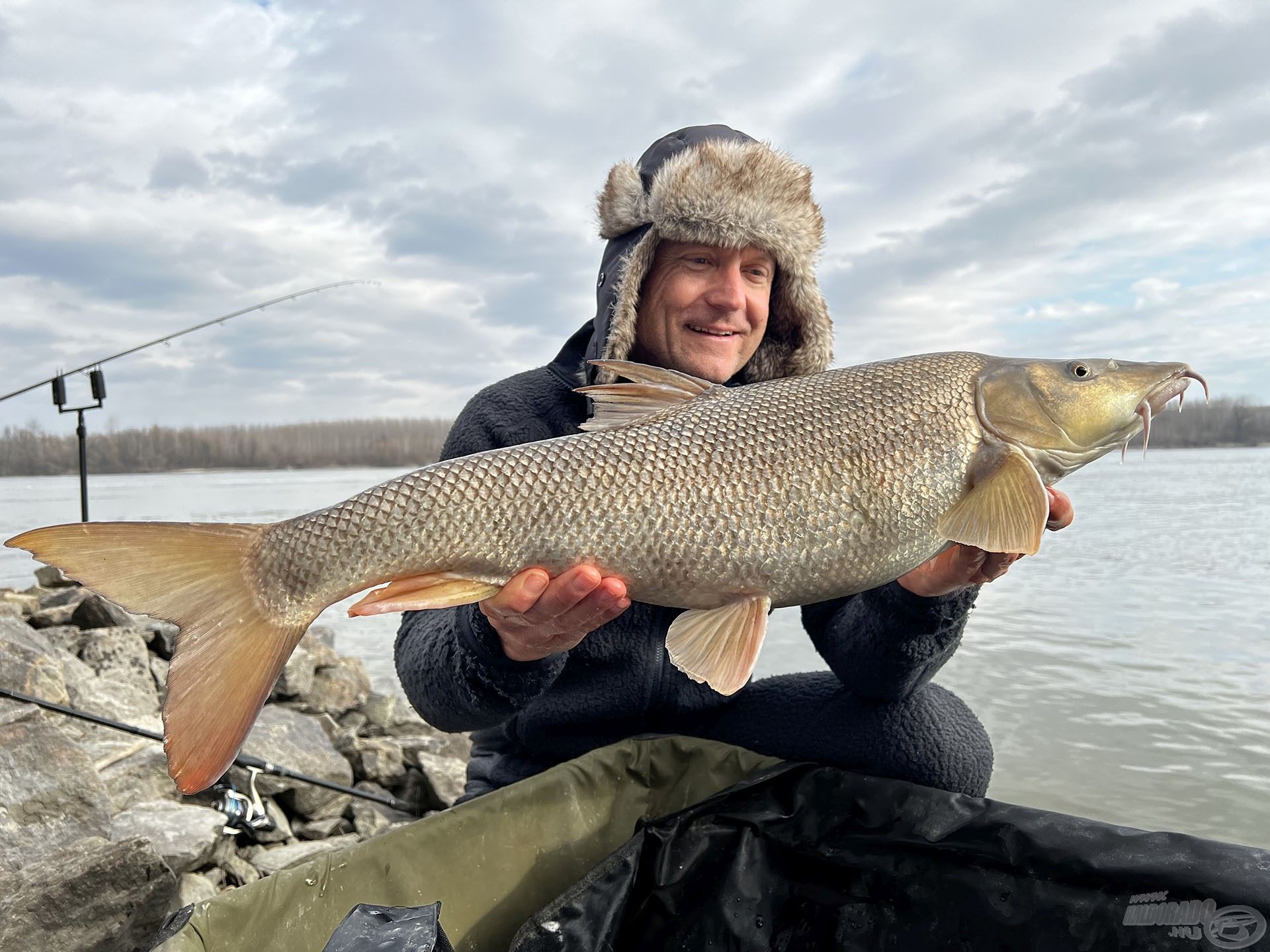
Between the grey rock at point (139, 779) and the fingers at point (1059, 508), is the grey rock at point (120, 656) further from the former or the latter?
the fingers at point (1059, 508)

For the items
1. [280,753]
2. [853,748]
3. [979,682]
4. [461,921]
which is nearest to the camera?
[461,921]

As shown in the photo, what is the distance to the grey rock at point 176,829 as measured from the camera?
283cm

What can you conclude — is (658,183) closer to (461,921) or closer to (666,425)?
(666,425)

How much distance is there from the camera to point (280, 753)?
13.4 feet

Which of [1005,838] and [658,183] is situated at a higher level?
[658,183]

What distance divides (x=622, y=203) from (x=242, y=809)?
2543 mm

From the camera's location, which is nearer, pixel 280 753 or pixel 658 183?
pixel 658 183

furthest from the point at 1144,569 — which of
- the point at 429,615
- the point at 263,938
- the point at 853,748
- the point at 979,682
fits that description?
the point at 263,938

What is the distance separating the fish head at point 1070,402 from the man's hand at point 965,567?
0.10 meters

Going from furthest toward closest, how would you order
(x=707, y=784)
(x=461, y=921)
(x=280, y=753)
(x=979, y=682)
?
(x=979, y=682) < (x=280, y=753) < (x=707, y=784) < (x=461, y=921)

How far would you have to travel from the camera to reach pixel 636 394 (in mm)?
2025

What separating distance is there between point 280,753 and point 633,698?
7.33 feet

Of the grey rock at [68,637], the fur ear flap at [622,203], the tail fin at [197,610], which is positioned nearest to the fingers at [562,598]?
the tail fin at [197,610]

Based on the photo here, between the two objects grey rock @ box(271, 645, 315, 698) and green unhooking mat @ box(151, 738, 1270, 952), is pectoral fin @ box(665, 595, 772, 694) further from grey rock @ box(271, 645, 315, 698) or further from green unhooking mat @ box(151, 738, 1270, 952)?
grey rock @ box(271, 645, 315, 698)
